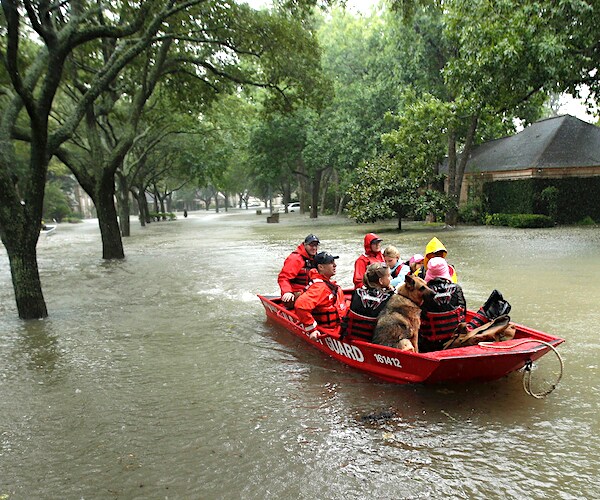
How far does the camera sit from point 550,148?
26688mm

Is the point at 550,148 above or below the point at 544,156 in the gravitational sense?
above

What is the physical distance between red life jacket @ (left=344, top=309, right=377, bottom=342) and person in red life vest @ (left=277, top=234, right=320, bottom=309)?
Answer: 1.96 meters

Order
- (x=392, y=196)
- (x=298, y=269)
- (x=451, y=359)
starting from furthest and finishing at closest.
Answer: (x=392, y=196) → (x=298, y=269) → (x=451, y=359)

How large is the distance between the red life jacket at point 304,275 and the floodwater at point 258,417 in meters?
0.89

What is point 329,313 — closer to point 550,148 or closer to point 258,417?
point 258,417

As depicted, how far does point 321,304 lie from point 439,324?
5.23ft

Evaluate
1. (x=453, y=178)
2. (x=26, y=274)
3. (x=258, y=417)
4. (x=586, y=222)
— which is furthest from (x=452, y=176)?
(x=258, y=417)

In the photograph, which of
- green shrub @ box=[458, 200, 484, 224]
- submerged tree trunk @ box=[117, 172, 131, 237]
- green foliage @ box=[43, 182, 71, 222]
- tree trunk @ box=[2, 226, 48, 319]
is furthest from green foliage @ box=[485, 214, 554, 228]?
green foliage @ box=[43, 182, 71, 222]

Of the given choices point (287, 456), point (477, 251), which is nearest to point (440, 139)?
point (477, 251)

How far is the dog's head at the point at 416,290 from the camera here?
5289mm

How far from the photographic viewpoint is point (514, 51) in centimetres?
1356

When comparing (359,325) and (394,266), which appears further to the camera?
(394,266)

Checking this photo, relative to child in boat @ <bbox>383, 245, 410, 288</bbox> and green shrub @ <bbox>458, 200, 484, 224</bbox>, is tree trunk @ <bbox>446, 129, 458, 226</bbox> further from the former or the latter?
child in boat @ <bbox>383, 245, 410, 288</bbox>

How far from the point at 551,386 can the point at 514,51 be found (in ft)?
36.2
